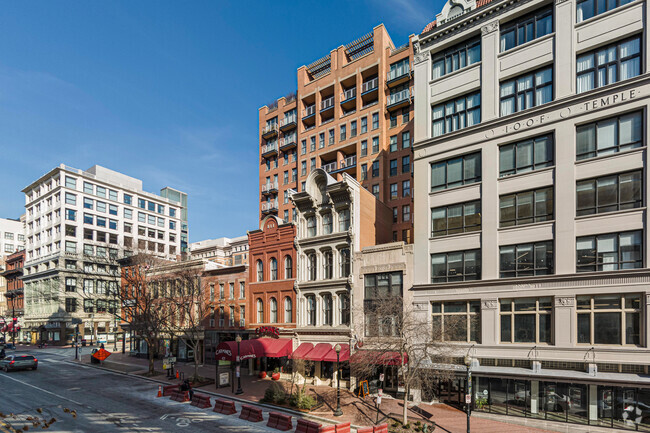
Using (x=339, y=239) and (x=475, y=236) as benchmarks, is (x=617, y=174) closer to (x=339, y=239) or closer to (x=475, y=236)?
(x=475, y=236)

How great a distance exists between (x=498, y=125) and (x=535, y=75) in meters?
3.65

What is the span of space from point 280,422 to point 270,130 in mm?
45628

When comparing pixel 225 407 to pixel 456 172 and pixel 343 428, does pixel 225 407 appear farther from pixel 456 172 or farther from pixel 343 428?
pixel 456 172

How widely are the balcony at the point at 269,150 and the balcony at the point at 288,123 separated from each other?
2.79 metres

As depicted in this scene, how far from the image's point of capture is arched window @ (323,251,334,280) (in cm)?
3444

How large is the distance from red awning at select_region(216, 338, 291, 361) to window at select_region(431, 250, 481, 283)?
14.5 meters

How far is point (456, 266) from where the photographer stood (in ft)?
89.7

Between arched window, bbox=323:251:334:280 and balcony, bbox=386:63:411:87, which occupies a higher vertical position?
balcony, bbox=386:63:411:87

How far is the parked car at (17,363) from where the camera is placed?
39781mm

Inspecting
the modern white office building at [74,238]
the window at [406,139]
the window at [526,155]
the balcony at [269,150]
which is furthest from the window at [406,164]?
the modern white office building at [74,238]

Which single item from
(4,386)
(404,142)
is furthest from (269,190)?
(4,386)

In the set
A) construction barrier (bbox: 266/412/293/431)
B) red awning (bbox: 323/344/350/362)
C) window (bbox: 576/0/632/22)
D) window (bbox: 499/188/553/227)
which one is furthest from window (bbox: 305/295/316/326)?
window (bbox: 576/0/632/22)

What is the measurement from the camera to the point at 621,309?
838 inches

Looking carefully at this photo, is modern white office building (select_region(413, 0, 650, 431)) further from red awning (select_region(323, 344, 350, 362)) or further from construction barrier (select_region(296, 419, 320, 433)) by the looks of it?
construction barrier (select_region(296, 419, 320, 433))
